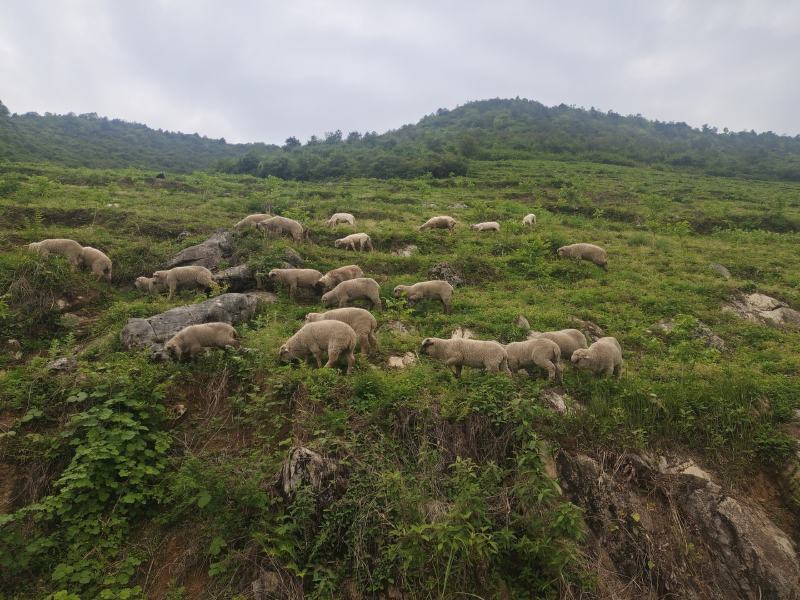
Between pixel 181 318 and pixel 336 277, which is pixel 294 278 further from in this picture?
pixel 181 318

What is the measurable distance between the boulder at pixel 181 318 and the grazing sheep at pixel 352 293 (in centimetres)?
202

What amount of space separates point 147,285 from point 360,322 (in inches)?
293

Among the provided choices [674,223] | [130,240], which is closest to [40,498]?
[130,240]

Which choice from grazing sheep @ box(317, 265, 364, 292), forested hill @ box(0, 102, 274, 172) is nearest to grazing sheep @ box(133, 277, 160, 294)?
grazing sheep @ box(317, 265, 364, 292)

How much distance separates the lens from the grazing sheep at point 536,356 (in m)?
9.48

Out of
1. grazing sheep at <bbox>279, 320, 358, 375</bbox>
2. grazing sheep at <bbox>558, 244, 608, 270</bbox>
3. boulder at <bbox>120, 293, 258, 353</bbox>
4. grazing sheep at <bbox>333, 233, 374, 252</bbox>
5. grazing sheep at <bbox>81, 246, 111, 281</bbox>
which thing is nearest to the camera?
grazing sheep at <bbox>279, 320, 358, 375</bbox>

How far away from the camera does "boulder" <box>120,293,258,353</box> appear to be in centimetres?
945

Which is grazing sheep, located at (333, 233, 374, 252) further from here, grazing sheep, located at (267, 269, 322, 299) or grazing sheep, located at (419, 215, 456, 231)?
grazing sheep, located at (267, 269, 322, 299)

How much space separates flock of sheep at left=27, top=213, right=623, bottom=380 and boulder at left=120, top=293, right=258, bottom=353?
646mm

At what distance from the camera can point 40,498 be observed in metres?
6.41

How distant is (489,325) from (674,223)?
22.3 meters

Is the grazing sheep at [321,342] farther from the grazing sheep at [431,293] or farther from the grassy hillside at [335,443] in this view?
the grazing sheep at [431,293]

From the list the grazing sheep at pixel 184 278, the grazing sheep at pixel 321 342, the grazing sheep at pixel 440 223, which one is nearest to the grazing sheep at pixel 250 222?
the grazing sheep at pixel 184 278

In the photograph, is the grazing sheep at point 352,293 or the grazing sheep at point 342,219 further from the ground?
the grazing sheep at point 342,219
